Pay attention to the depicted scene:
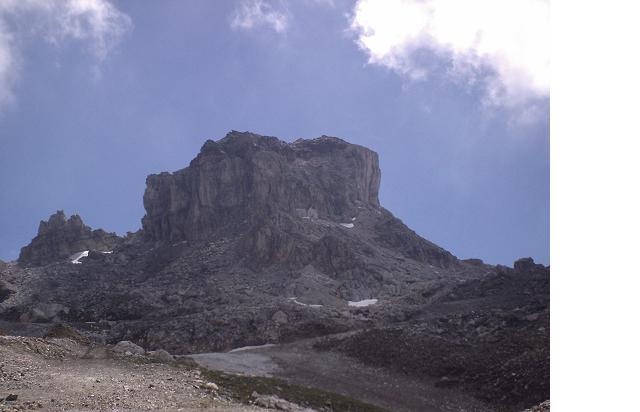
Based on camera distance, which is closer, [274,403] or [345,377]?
[274,403]

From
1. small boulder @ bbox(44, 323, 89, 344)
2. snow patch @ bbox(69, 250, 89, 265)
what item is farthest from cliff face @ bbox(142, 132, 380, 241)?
small boulder @ bbox(44, 323, 89, 344)

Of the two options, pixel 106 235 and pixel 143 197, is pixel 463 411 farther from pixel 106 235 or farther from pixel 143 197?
pixel 106 235

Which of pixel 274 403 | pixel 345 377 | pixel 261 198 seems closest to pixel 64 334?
pixel 274 403

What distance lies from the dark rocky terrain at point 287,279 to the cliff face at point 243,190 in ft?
1.05

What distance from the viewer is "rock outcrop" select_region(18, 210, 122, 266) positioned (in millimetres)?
114938

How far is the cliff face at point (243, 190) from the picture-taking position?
109 meters

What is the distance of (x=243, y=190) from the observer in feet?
367

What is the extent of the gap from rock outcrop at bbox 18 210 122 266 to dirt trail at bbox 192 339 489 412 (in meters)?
89.1

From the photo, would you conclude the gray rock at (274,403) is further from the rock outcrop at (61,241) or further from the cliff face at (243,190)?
the rock outcrop at (61,241)

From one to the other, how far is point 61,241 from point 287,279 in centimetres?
6621

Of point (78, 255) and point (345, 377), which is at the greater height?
point (78, 255)

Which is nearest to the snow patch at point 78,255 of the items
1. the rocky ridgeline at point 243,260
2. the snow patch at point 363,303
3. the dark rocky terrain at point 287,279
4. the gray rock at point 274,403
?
the dark rocky terrain at point 287,279

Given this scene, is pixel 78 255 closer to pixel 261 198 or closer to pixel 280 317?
pixel 261 198

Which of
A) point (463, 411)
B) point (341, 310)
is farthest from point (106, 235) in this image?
point (463, 411)
